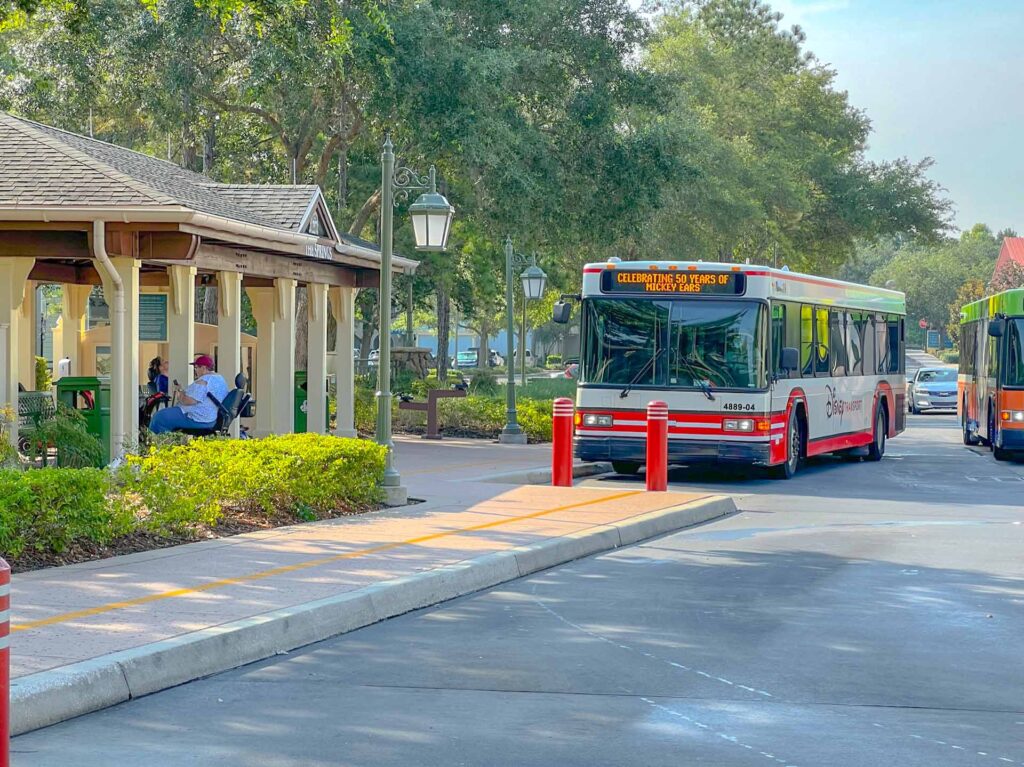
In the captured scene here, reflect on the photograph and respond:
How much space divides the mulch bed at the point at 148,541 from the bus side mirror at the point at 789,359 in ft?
23.3

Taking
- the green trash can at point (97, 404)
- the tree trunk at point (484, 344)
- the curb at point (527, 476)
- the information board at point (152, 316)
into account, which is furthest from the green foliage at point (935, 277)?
the green trash can at point (97, 404)

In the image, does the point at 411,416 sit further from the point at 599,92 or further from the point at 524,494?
the point at 524,494

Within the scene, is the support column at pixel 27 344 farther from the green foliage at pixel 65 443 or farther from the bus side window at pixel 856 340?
the bus side window at pixel 856 340

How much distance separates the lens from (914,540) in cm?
1401

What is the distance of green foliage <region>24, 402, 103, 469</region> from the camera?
→ 1625 centimetres

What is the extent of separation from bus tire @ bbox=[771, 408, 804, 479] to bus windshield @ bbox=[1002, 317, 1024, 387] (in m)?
4.75

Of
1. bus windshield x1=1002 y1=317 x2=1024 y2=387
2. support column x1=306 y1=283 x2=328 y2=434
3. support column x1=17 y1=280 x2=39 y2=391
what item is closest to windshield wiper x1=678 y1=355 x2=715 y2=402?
support column x1=306 y1=283 x2=328 y2=434

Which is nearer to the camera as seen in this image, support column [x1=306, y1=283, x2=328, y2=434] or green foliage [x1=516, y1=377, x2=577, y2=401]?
support column [x1=306, y1=283, x2=328, y2=434]

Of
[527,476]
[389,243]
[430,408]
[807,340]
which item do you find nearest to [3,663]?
[389,243]

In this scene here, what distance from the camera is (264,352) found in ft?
80.0

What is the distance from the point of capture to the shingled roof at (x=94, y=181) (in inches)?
664

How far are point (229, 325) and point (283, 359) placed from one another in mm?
2110

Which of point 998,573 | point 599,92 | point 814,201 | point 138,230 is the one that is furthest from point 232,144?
point 998,573

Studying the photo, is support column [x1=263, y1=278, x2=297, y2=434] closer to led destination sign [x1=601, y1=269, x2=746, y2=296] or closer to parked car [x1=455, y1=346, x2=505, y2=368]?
led destination sign [x1=601, y1=269, x2=746, y2=296]
